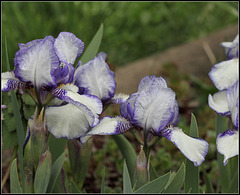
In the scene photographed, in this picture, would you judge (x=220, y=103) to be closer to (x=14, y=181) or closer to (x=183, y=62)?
(x=14, y=181)

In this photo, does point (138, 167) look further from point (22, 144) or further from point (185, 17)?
point (185, 17)

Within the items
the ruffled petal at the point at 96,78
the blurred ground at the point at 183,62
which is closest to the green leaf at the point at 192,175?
the ruffled petal at the point at 96,78

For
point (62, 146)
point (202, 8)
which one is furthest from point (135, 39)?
point (62, 146)

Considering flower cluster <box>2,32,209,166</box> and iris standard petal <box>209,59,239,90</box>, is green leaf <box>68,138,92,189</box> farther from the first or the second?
iris standard petal <box>209,59,239,90</box>

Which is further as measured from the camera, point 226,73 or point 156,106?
point 226,73

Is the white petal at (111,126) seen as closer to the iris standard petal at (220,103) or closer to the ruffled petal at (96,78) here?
the ruffled petal at (96,78)

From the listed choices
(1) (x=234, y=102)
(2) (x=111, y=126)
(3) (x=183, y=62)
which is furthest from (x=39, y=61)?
(3) (x=183, y=62)
